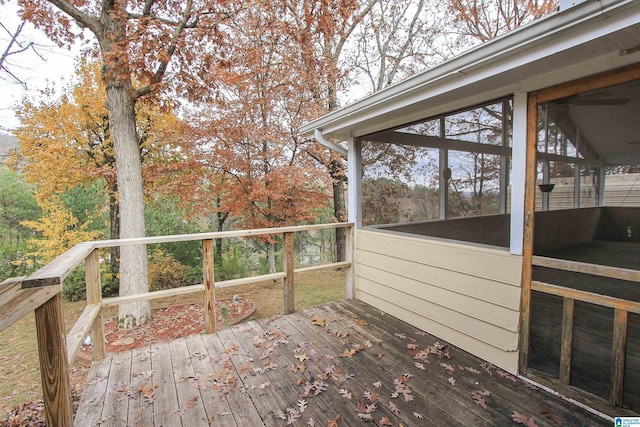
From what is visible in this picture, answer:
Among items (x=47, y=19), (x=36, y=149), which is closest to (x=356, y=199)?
(x=47, y=19)

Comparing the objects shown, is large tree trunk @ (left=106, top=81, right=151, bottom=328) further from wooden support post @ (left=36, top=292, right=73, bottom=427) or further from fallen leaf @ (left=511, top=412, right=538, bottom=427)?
fallen leaf @ (left=511, top=412, right=538, bottom=427)

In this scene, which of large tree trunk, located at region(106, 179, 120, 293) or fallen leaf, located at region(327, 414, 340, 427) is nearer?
fallen leaf, located at region(327, 414, 340, 427)

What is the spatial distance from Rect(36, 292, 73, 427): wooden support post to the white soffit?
263 centimetres

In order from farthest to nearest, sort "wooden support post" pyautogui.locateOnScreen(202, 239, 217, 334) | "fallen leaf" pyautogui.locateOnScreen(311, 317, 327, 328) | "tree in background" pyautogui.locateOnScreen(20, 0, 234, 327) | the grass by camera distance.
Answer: "tree in background" pyautogui.locateOnScreen(20, 0, 234, 327) < the grass < "fallen leaf" pyautogui.locateOnScreen(311, 317, 327, 328) < "wooden support post" pyautogui.locateOnScreen(202, 239, 217, 334)

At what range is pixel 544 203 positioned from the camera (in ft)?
7.32

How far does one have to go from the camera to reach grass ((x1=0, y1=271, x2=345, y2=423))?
12.4 feet

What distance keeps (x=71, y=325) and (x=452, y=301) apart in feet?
22.7

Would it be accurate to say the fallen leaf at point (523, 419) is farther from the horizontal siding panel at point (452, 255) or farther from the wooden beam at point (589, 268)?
the wooden beam at point (589, 268)

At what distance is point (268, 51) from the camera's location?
7.22 metres

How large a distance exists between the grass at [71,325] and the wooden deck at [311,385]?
216cm

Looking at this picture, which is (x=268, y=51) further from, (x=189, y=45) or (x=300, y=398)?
(x=300, y=398)

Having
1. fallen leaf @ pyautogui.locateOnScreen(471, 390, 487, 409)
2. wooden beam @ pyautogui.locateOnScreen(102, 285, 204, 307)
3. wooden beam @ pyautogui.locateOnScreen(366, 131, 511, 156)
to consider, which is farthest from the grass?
fallen leaf @ pyautogui.locateOnScreen(471, 390, 487, 409)

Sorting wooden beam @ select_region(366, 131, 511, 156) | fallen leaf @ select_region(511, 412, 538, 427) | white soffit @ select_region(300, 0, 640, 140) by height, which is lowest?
fallen leaf @ select_region(511, 412, 538, 427)

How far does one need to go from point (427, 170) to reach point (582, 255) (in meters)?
1.77
